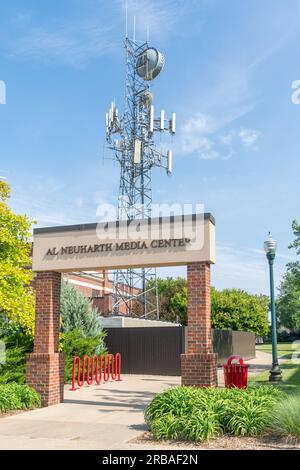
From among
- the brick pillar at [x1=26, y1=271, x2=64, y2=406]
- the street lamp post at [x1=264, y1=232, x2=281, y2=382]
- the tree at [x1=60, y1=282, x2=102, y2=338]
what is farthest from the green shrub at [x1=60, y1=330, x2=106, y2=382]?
the street lamp post at [x1=264, y1=232, x2=281, y2=382]

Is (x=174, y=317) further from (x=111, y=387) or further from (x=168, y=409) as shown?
(x=168, y=409)

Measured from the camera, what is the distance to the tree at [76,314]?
22344mm

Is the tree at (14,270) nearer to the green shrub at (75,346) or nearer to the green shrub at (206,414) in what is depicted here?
the green shrub at (75,346)

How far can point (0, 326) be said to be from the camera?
54.9 feet

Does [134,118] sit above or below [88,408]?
above

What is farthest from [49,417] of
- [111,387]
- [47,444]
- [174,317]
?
[174,317]

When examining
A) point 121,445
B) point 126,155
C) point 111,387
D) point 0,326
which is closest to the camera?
point 121,445

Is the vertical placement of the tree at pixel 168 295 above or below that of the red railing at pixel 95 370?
above

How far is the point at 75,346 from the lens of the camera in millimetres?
20594


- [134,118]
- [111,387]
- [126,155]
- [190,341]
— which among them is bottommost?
[111,387]

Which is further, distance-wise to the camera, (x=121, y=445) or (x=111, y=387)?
(x=111, y=387)

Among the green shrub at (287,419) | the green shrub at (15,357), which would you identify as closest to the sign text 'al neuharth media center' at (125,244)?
the green shrub at (15,357)

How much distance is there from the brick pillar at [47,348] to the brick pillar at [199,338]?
3.75m

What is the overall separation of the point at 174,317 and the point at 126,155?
2429cm
